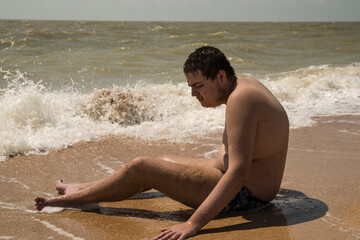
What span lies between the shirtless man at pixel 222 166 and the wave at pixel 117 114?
2318 mm

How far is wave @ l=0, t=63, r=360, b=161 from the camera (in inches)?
225

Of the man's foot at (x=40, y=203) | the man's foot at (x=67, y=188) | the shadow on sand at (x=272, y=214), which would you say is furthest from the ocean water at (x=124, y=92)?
the shadow on sand at (x=272, y=214)

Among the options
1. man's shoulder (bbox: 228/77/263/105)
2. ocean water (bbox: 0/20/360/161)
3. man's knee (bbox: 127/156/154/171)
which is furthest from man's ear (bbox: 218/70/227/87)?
ocean water (bbox: 0/20/360/161)

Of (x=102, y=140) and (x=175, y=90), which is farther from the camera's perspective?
(x=175, y=90)

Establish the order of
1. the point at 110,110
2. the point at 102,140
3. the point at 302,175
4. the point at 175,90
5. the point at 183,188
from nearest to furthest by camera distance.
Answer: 1. the point at 183,188
2. the point at 302,175
3. the point at 102,140
4. the point at 110,110
5. the point at 175,90

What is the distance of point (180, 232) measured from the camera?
9.20ft

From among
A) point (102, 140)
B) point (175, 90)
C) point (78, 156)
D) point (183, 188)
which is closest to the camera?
point (183, 188)

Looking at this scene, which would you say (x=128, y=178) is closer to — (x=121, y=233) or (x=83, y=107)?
(x=121, y=233)

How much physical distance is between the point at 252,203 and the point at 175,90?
5681 millimetres

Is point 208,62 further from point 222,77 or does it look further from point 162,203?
point 162,203

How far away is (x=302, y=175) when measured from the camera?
168 inches

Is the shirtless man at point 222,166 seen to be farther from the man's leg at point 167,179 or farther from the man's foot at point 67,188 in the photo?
the man's foot at point 67,188

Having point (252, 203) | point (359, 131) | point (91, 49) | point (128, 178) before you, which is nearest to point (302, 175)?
point (252, 203)

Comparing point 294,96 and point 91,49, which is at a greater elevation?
point 91,49
